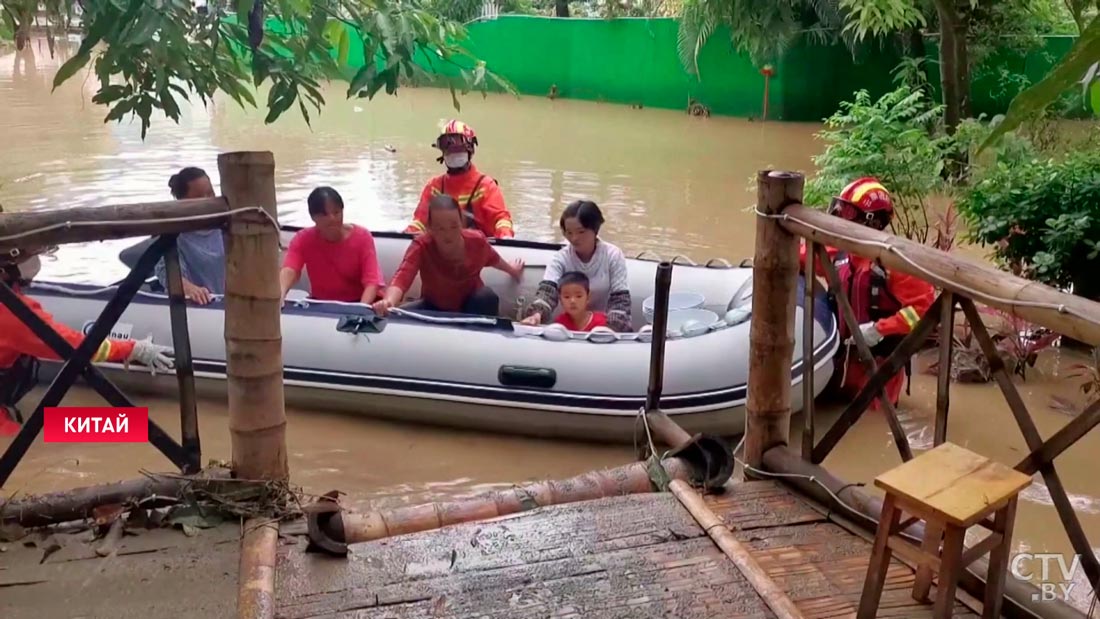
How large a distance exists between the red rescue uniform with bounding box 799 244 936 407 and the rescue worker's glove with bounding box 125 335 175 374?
299 cm

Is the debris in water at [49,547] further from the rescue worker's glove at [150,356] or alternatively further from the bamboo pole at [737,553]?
the rescue worker's glove at [150,356]

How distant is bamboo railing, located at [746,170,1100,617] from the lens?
2125 mm

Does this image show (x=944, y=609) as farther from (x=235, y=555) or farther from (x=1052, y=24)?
(x=1052, y=24)

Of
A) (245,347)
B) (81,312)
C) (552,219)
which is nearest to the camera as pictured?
(245,347)

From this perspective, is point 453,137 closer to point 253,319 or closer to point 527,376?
point 527,376

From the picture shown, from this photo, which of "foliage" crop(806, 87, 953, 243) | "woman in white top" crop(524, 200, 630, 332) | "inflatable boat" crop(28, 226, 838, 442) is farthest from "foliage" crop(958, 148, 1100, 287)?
"woman in white top" crop(524, 200, 630, 332)

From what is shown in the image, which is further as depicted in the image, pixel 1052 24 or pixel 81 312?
pixel 1052 24

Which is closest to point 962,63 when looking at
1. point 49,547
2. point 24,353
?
point 24,353

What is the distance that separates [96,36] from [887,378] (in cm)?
212

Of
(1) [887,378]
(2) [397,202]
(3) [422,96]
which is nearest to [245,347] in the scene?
(1) [887,378]

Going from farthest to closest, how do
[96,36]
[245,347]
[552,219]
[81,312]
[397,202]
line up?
[397,202] → [552,219] → [81,312] → [245,347] → [96,36]

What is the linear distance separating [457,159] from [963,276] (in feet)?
14.4

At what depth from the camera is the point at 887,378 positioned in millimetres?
2627

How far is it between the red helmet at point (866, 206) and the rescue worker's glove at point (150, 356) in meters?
3.21
